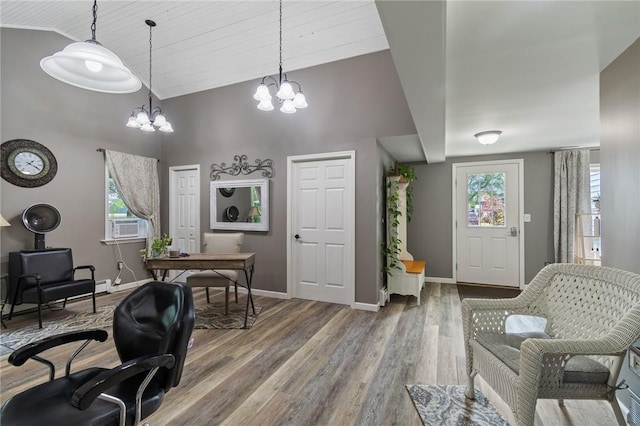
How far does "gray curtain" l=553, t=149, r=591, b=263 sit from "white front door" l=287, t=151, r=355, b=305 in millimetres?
3313

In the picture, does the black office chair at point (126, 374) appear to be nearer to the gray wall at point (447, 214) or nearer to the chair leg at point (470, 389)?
the chair leg at point (470, 389)

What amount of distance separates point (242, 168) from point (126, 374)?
12.1ft

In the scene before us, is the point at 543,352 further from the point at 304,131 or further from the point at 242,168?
the point at 242,168

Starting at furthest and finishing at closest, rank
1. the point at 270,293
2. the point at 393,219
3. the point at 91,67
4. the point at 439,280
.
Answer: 1. the point at 439,280
2. the point at 270,293
3. the point at 393,219
4. the point at 91,67

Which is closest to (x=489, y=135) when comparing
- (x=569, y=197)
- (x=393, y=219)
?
(x=393, y=219)

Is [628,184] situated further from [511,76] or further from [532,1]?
[532,1]

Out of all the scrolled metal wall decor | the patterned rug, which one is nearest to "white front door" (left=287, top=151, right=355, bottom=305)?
the scrolled metal wall decor

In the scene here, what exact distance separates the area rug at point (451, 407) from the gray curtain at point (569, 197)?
3731 millimetres

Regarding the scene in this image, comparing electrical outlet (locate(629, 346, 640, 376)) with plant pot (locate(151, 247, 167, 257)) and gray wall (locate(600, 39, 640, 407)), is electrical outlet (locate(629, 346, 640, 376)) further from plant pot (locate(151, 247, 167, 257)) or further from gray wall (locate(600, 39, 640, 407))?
plant pot (locate(151, 247, 167, 257))

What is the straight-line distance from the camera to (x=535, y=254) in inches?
189

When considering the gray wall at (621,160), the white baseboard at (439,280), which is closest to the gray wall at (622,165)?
the gray wall at (621,160)

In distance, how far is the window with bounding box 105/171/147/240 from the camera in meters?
4.62

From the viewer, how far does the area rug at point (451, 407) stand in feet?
5.71

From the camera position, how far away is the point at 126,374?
117 centimetres
